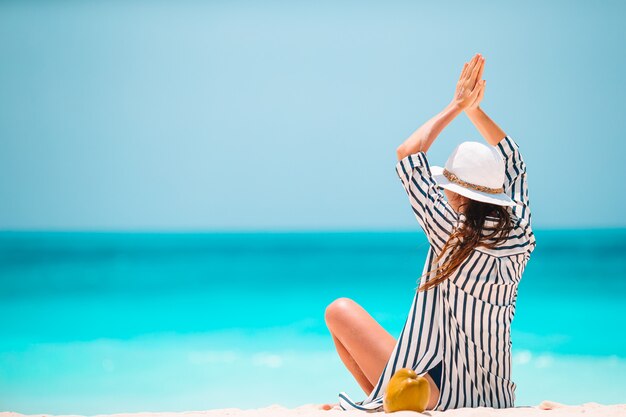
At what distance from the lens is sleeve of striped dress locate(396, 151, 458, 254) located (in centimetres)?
204

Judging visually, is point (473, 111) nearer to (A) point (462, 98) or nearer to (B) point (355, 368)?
(A) point (462, 98)

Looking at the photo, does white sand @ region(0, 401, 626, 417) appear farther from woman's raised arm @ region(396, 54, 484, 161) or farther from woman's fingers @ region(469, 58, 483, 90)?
woman's fingers @ region(469, 58, 483, 90)

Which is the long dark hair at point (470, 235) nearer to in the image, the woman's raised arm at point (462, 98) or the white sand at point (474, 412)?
the woman's raised arm at point (462, 98)

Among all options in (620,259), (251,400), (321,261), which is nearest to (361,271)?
(321,261)

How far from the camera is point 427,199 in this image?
2.04 meters

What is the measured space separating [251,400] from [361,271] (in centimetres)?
718

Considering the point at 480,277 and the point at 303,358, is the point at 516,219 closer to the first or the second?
the point at 480,277

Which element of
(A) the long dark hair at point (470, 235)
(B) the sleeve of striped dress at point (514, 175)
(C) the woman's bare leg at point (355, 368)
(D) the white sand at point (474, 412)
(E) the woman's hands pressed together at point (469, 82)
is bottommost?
(D) the white sand at point (474, 412)

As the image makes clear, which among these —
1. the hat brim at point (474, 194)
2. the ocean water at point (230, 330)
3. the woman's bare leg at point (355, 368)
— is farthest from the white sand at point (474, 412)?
the ocean water at point (230, 330)

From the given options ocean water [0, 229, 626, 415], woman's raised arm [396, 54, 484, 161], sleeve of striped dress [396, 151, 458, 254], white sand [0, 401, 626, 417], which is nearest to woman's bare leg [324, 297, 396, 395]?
white sand [0, 401, 626, 417]

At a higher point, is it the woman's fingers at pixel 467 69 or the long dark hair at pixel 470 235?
the woman's fingers at pixel 467 69

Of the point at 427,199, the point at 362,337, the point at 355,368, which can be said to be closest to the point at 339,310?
the point at 362,337

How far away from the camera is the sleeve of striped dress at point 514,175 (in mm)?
2338

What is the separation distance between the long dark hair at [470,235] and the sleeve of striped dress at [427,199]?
1.0 inches
